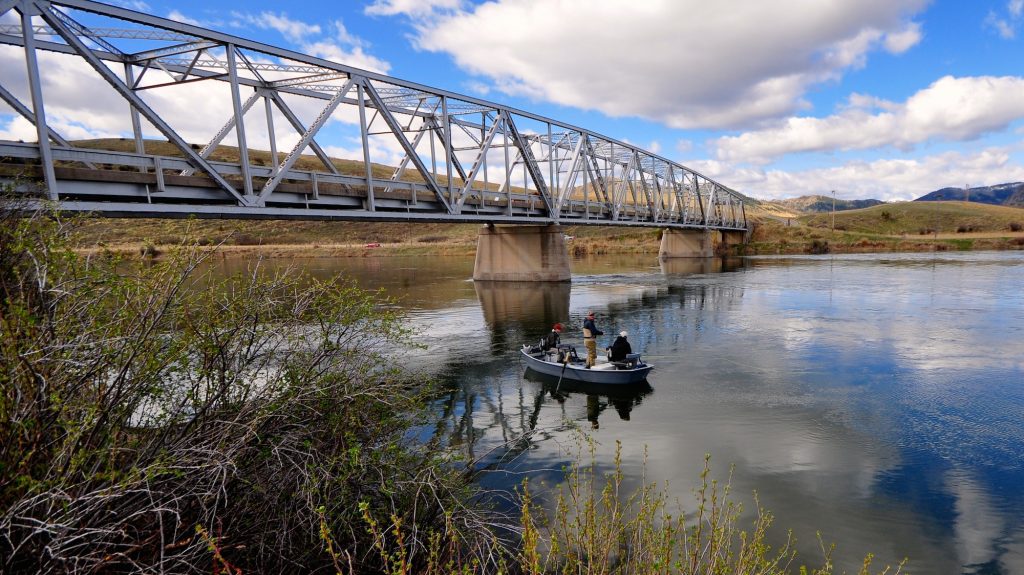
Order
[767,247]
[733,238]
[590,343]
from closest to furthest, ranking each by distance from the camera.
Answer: [590,343] → [767,247] → [733,238]

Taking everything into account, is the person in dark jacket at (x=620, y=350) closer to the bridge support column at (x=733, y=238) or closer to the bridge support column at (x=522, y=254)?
the bridge support column at (x=522, y=254)

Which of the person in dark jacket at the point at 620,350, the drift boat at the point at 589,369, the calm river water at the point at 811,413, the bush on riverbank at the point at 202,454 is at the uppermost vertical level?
the bush on riverbank at the point at 202,454

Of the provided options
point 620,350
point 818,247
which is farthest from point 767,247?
point 620,350

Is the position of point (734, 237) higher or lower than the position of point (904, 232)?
higher

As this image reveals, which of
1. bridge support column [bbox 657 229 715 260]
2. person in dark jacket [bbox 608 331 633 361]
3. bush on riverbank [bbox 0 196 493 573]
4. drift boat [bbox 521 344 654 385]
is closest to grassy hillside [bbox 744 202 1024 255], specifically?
bridge support column [bbox 657 229 715 260]

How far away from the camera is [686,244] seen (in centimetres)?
9575

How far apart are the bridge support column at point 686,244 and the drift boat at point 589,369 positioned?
79.4 meters

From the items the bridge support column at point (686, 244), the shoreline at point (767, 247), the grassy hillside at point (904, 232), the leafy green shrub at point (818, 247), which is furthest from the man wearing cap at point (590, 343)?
the grassy hillside at point (904, 232)

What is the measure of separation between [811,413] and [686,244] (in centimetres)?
8423

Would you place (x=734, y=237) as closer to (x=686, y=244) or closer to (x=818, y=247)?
(x=818, y=247)

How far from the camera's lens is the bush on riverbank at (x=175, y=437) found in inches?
195

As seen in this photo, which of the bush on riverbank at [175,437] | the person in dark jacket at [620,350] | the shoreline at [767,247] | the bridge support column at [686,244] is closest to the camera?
the bush on riverbank at [175,437]

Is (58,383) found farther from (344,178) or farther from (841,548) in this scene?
(344,178)

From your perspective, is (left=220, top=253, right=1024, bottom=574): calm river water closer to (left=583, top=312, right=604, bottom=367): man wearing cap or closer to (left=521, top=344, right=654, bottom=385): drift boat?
(left=521, top=344, right=654, bottom=385): drift boat
